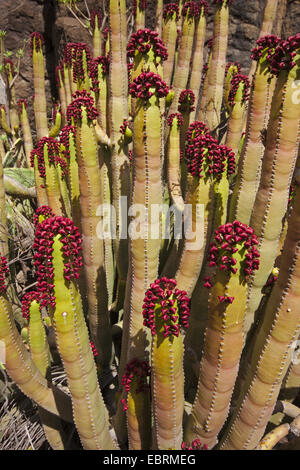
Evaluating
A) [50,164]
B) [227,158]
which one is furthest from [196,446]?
[50,164]

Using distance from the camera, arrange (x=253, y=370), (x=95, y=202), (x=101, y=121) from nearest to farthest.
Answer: (x=253, y=370), (x=95, y=202), (x=101, y=121)

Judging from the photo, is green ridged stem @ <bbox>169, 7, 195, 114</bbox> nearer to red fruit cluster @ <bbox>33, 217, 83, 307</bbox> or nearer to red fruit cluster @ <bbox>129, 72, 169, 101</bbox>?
red fruit cluster @ <bbox>129, 72, 169, 101</bbox>

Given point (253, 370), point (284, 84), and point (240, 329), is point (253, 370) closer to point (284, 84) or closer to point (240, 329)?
point (240, 329)

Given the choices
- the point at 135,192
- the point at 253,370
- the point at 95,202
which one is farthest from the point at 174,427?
the point at 95,202

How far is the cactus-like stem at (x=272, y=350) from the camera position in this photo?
1.97 meters

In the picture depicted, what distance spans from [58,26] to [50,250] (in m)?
13.0

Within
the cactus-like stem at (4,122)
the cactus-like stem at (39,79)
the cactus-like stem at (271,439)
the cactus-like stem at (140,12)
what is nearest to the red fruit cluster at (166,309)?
the cactus-like stem at (271,439)

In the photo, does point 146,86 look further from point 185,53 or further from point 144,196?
point 185,53

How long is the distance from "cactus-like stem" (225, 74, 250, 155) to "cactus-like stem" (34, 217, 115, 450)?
2573mm

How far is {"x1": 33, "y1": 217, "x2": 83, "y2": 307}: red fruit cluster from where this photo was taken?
2051mm

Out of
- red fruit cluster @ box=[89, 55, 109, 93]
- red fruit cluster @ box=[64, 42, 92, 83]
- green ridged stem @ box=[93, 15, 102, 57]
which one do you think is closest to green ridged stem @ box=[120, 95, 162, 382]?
red fruit cluster @ box=[89, 55, 109, 93]

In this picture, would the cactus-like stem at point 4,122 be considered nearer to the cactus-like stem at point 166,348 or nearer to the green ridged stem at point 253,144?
the green ridged stem at point 253,144

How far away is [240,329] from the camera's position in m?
2.05

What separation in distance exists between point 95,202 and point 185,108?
1758mm
